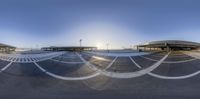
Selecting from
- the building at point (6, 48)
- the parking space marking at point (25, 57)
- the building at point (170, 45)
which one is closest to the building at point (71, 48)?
the parking space marking at point (25, 57)

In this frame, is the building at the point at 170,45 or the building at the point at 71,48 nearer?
the building at the point at 170,45

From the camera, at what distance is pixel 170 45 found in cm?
1183

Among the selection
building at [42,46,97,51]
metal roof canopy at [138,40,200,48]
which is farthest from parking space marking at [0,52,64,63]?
metal roof canopy at [138,40,200,48]

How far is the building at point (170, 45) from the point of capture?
11805mm

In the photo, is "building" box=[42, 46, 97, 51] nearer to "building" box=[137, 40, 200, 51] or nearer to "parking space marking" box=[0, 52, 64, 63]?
"parking space marking" box=[0, 52, 64, 63]

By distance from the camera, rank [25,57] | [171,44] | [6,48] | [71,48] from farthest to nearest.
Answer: [71,48] < [171,44] < [6,48] < [25,57]

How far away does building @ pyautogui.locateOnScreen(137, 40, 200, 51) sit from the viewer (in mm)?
11805

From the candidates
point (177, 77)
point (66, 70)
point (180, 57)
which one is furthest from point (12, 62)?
point (180, 57)

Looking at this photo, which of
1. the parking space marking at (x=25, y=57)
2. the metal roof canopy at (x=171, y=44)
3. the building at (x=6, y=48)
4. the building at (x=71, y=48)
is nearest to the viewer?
the parking space marking at (x=25, y=57)

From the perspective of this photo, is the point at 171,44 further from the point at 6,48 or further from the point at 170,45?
the point at 6,48

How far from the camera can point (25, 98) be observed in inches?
260

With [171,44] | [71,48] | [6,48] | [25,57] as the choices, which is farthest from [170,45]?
[6,48]

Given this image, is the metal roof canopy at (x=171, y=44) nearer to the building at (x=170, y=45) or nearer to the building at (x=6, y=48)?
the building at (x=170, y=45)

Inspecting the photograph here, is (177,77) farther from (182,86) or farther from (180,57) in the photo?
(180,57)
